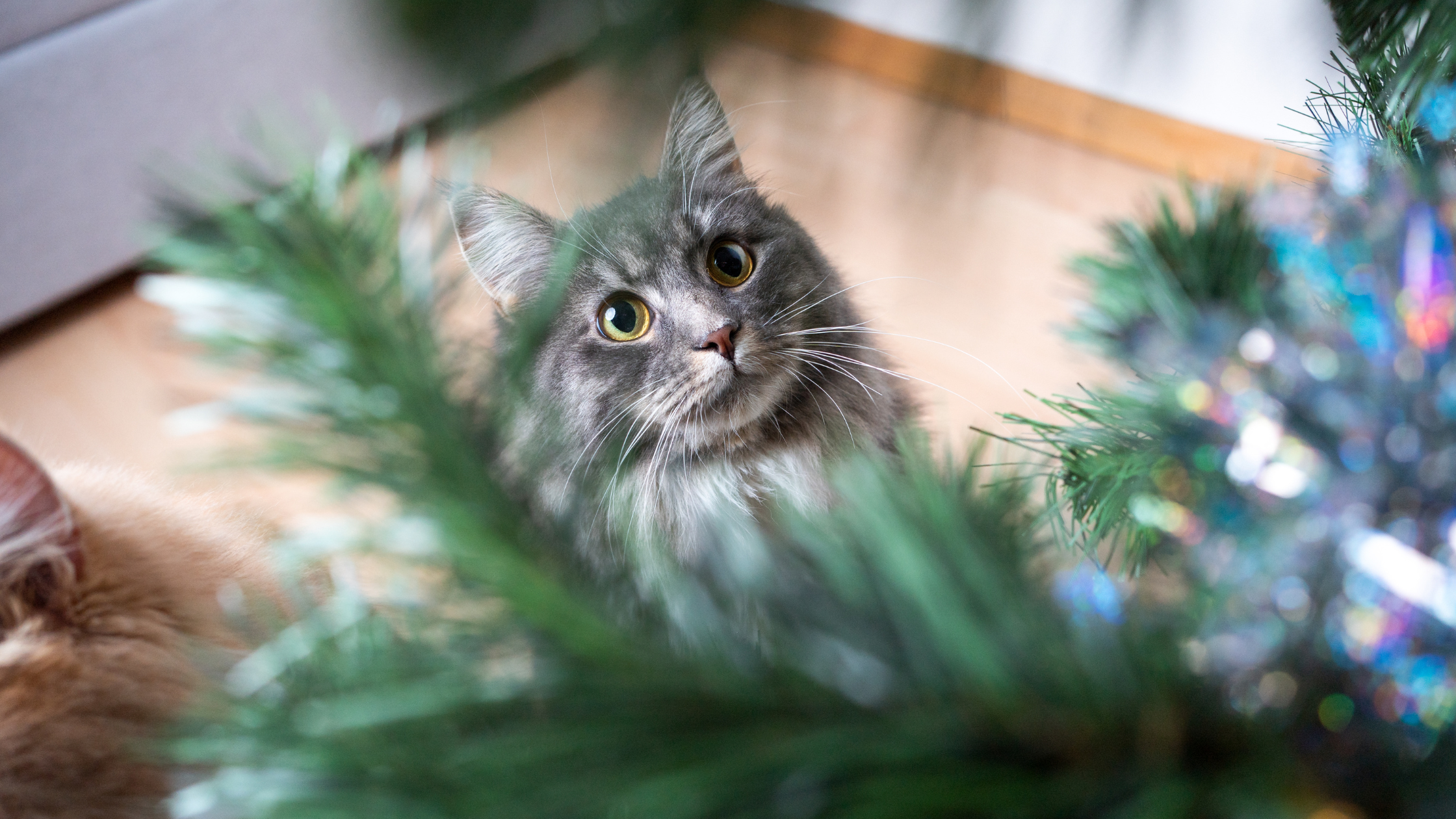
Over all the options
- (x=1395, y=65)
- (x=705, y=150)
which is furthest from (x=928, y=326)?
(x=1395, y=65)

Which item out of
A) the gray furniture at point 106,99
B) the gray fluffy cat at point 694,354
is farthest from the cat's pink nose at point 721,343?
the gray furniture at point 106,99

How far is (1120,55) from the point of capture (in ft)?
1.06

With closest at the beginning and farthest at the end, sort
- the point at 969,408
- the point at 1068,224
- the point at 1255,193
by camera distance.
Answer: the point at 1255,193 < the point at 969,408 < the point at 1068,224

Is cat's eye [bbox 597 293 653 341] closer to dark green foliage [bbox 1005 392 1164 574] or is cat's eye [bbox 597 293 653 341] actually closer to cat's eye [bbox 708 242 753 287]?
cat's eye [bbox 708 242 753 287]

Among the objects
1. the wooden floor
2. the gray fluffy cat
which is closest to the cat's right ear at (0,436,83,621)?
the wooden floor

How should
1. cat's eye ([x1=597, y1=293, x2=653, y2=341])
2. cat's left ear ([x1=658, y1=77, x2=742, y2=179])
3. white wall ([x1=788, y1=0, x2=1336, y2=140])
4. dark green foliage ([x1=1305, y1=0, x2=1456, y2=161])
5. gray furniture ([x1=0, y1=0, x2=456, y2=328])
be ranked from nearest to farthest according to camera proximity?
white wall ([x1=788, y1=0, x2=1336, y2=140]), dark green foliage ([x1=1305, y1=0, x2=1456, y2=161]), cat's left ear ([x1=658, y1=77, x2=742, y2=179]), cat's eye ([x1=597, y1=293, x2=653, y2=341]), gray furniture ([x1=0, y1=0, x2=456, y2=328])

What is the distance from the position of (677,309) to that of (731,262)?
100 mm

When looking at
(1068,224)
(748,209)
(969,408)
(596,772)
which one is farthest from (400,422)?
(1068,224)

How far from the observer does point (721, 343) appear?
743 mm

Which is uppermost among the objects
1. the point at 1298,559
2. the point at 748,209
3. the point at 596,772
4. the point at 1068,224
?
the point at 1068,224

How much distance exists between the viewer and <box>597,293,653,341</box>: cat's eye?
2.62 feet

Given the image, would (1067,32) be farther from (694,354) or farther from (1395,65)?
(694,354)

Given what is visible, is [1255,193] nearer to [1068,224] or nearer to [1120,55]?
[1120,55]

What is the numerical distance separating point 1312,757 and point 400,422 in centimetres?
25
